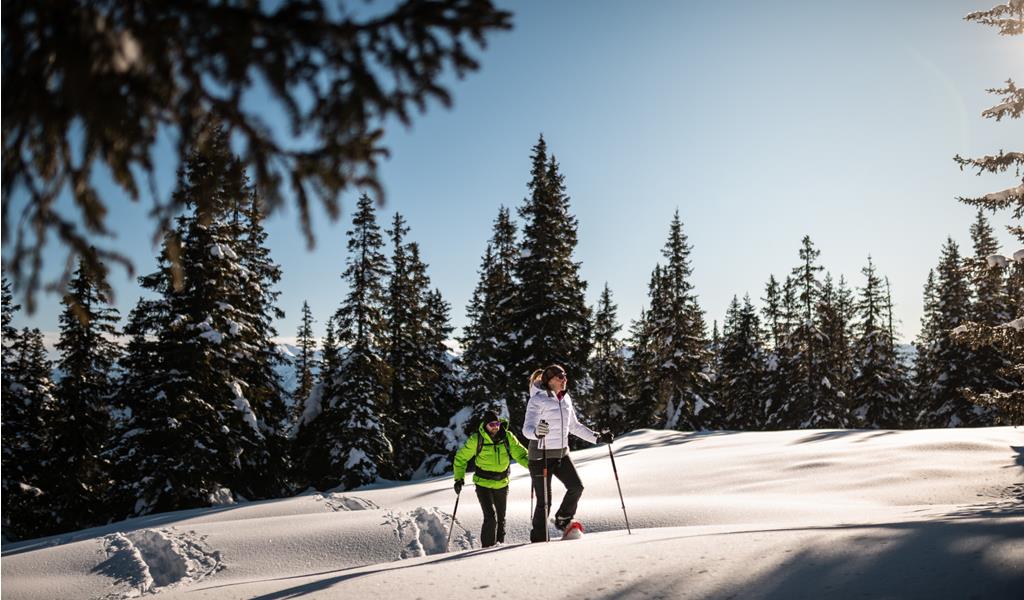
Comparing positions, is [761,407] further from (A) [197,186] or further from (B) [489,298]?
(A) [197,186]

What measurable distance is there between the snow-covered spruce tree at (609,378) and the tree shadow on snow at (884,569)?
1233 inches

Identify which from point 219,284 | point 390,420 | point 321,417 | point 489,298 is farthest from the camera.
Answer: point 489,298

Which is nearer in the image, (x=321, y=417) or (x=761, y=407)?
(x=321, y=417)

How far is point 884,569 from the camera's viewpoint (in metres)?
4.43

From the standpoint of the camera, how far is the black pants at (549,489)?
756 centimetres

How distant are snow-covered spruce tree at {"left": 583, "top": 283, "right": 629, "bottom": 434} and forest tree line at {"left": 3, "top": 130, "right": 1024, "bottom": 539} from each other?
0.42m

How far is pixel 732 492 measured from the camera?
35.9ft

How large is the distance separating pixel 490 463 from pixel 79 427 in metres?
23.9

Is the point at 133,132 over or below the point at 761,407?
over

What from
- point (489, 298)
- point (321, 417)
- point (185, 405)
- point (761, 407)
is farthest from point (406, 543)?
point (761, 407)

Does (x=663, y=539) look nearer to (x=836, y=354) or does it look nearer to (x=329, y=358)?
(x=329, y=358)

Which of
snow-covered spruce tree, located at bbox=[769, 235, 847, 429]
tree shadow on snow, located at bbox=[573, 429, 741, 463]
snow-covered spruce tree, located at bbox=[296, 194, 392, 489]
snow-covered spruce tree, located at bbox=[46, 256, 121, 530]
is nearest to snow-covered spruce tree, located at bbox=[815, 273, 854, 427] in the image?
snow-covered spruce tree, located at bbox=[769, 235, 847, 429]

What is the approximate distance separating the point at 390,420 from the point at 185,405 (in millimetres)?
10597

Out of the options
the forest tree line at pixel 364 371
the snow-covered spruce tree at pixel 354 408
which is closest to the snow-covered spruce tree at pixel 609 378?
the forest tree line at pixel 364 371
